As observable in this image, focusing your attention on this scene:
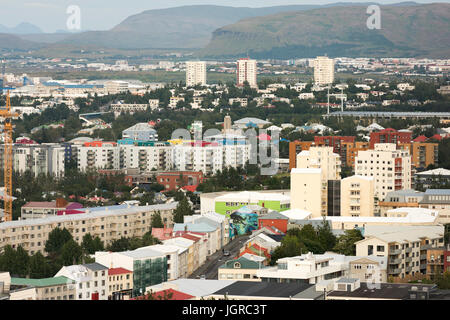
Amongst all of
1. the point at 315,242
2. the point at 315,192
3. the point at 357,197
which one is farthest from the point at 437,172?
the point at 315,242

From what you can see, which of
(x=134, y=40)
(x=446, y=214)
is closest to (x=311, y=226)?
(x=446, y=214)

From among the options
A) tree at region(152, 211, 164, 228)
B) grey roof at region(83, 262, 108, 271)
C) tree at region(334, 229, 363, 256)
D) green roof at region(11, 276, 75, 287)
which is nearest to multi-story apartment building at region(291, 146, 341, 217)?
tree at region(152, 211, 164, 228)

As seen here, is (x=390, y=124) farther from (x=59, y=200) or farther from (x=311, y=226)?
(x=311, y=226)

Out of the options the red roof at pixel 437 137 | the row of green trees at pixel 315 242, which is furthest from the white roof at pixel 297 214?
the red roof at pixel 437 137

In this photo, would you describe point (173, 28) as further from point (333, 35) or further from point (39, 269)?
point (39, 269)

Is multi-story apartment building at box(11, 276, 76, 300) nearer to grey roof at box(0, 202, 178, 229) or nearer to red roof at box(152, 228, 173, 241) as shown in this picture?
red roof at box(152, 228, 173, 241)

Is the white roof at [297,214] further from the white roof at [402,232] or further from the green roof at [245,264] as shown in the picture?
the green roof at [245,264]
